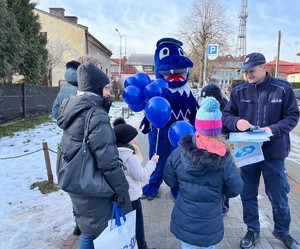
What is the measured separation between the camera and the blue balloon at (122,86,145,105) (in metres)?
3.79

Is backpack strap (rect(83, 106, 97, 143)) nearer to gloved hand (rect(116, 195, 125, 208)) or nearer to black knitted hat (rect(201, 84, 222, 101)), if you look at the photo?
gloved hand (rect(116, 195, 125, 208))

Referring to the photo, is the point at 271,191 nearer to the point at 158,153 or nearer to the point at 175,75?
the point at 158,153

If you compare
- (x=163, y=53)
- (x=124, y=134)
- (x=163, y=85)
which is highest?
(x=163, y=53)

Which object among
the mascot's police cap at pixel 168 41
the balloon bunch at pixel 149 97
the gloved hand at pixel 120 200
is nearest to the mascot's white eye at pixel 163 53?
the mascot's police cap at pixel 168 41

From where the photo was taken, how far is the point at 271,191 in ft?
10.0

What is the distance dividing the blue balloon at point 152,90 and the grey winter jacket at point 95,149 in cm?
146

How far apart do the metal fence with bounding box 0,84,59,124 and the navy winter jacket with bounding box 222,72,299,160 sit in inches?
397

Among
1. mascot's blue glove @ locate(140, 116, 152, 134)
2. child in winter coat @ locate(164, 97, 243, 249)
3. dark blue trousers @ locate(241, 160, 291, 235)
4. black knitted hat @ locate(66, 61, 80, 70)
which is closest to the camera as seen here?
child in winter coat @ locate(164, 97, 243, 249)

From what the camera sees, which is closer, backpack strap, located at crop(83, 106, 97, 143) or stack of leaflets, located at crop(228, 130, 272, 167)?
backpack strap, located at crop(83, 106, 97, 143)

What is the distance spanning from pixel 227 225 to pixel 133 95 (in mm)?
2098

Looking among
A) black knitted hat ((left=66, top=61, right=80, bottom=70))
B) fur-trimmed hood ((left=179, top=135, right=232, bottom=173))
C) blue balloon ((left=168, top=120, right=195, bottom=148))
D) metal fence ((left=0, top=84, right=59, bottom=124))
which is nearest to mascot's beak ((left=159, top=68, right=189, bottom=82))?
blue balloon ((left=168, top=120, right=195, bottom=148))

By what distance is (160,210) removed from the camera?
4141 millimetres

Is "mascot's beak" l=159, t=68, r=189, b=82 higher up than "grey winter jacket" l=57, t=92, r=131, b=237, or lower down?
higher up

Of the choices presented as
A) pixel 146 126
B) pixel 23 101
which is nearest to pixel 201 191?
pixel 146 126
